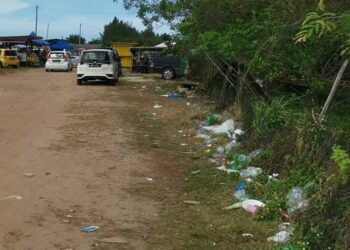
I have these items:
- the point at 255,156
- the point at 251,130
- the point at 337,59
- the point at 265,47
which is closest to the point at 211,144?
the point at 251,130

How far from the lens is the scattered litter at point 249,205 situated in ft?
23.1

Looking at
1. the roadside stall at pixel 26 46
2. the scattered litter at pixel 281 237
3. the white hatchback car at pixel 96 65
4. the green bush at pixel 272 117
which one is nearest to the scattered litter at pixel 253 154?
the green bush at pixel 272 117

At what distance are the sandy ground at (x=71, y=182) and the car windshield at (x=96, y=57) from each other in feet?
38.2

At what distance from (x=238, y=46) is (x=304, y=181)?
4.29 m

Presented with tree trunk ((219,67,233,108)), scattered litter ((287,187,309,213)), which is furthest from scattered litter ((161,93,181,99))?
scattered litter ((287,187,309,213))

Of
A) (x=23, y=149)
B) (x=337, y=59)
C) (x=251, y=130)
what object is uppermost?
(x=337, y=59)

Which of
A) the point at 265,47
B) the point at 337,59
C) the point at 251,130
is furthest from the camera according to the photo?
the point at 251,130

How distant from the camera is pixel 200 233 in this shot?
20.8 ft

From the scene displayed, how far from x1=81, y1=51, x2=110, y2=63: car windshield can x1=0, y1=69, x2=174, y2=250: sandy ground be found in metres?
11.6

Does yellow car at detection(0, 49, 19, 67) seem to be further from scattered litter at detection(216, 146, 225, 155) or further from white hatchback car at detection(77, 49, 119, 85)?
scattered litter at detection(216, 146, 225, 155)

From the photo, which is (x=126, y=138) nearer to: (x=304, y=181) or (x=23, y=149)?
(x=23, y=149)

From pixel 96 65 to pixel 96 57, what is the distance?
0.38m

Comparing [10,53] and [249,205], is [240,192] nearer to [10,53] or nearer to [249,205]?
[249,205]

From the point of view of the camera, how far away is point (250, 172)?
8.66 meters
